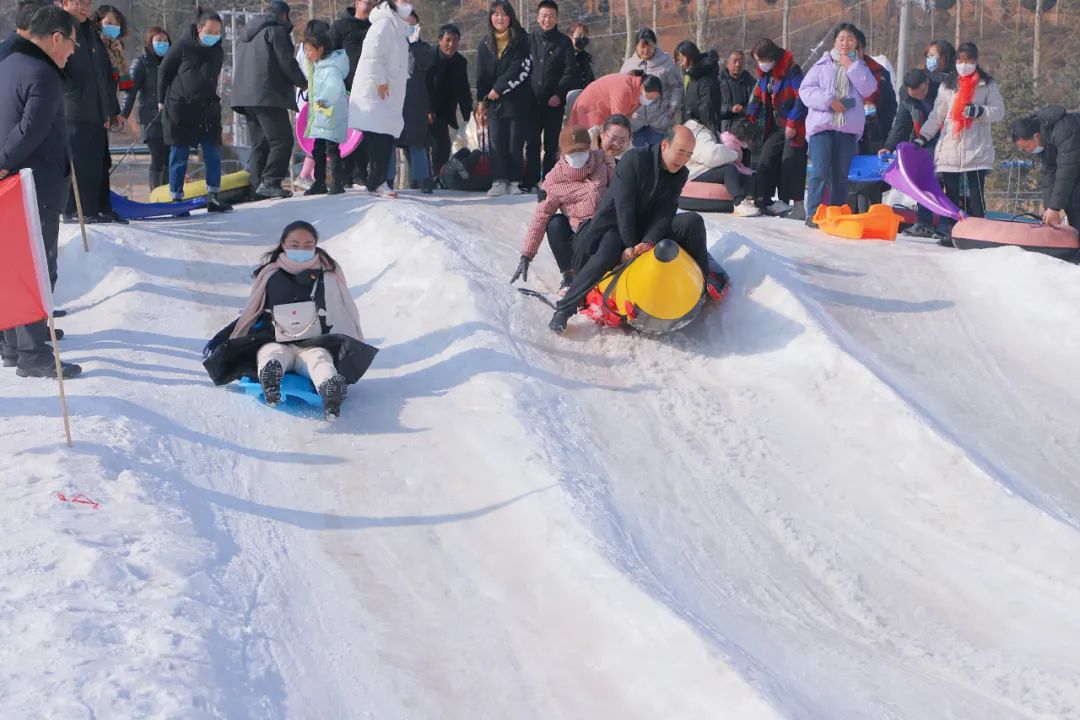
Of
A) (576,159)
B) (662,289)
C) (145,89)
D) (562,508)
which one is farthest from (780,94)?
(562,508)

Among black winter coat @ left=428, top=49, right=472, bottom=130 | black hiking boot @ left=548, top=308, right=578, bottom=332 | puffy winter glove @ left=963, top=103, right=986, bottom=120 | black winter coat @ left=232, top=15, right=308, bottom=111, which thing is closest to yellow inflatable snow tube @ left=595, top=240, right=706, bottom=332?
black hiking boot @ left=548, top=308, right=578, bottom=332

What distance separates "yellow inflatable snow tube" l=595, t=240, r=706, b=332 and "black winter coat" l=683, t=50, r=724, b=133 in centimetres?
438

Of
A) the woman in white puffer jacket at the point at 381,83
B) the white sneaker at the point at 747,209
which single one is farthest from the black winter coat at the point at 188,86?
the white sneaker at the point at 747,209

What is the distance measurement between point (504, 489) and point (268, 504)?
1000mm

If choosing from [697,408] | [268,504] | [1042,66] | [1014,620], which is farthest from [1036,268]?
[1042,66]

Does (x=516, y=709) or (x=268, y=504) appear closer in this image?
(x=516, y=709)

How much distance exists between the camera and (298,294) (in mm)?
6102

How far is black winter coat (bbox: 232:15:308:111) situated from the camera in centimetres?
986

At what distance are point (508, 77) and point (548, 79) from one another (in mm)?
469

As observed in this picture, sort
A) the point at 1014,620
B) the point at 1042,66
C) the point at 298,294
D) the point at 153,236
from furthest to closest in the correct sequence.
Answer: the point at 1042,66 < the point at 153,236 < the point at 298,294 < the point at 1014,620

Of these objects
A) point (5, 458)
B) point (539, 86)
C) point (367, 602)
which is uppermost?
point (539, 86)

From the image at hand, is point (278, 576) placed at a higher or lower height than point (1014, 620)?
higher

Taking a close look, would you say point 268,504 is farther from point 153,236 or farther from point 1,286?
point 153,236

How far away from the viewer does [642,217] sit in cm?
707
